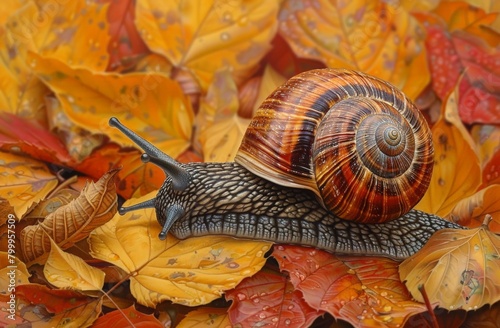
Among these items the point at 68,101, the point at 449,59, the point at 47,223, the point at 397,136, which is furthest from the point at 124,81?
the point at 449,59

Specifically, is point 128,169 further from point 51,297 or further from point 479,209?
point 479,209

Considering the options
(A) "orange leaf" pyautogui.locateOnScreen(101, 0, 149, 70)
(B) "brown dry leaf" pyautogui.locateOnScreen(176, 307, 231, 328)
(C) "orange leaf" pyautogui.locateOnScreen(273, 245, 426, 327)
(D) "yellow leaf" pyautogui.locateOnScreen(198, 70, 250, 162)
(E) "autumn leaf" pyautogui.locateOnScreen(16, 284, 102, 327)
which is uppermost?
(A) "orange leaf" pyautogui.locateOnScreen(101, 0, 149, 70)

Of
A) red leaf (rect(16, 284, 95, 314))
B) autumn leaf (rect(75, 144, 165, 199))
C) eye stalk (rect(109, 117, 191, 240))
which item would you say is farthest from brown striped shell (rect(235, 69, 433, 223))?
red leaf (rect(16, 284, 95, 314))

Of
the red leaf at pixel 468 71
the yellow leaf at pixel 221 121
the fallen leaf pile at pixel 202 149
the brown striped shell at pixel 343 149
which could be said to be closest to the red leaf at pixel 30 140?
the fallen leaf pile at pixel 202 149

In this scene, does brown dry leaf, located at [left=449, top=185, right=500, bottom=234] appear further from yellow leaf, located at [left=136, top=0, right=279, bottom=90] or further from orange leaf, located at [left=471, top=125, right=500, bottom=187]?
yellow leaf, located at [left=136, top=0, right=279, bottom=90]

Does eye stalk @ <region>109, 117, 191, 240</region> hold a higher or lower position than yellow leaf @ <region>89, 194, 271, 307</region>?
higher

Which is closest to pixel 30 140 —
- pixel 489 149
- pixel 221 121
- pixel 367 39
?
pixel 221 121

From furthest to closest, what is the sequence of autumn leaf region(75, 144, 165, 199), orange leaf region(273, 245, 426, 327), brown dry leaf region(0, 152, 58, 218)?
1. autumn leaf region(75, 144, 165, 199)
2. brown dry leaf region(0, 152, 58, 218)
3. orange leaf region(273, 245, 426, 327)

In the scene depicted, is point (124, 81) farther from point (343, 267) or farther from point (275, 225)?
point (343, 267)
